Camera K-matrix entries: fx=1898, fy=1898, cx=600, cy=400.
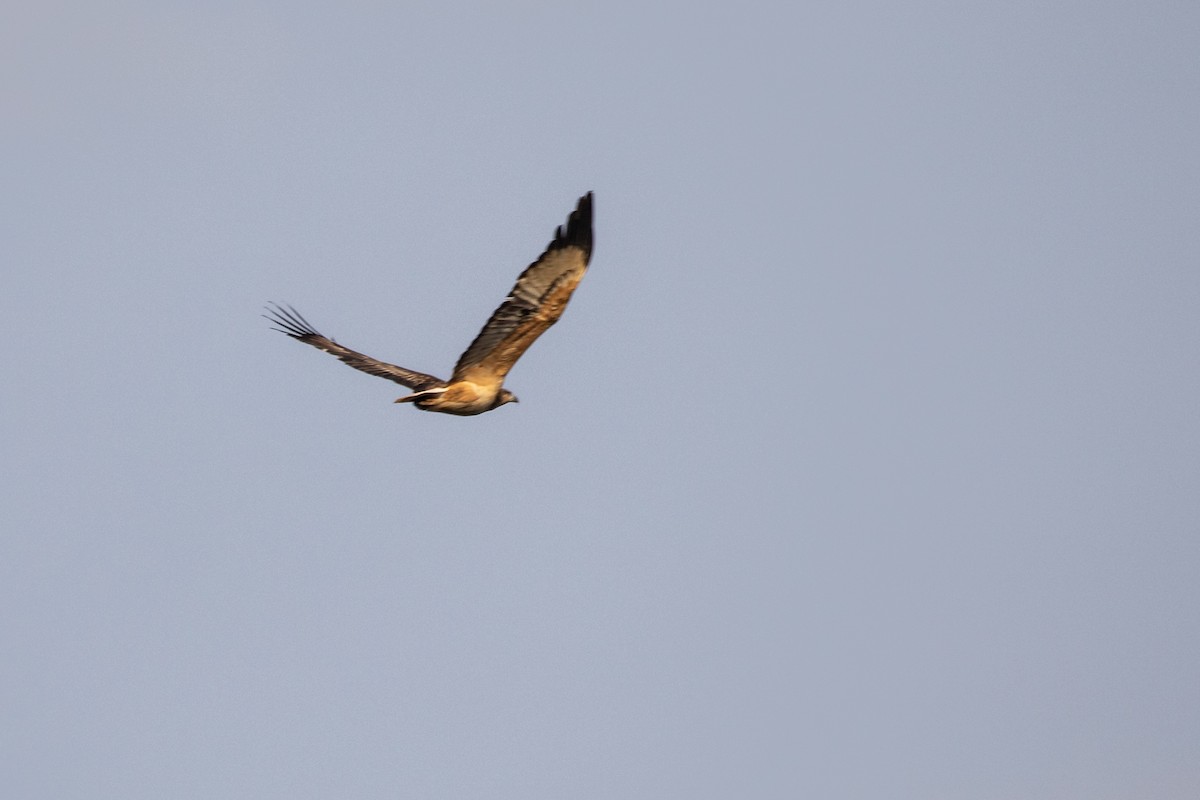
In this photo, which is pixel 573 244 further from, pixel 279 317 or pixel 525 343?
pixel 279 317

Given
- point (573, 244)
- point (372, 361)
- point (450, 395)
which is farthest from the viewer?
point (372, 361)

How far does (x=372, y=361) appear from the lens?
2752cm

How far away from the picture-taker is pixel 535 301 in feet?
76.4

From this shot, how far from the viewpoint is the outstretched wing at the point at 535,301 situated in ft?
75.0

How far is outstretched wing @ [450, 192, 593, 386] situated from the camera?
22.9 meters

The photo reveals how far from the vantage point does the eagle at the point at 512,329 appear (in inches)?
901

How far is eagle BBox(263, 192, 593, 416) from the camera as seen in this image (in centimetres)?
2288

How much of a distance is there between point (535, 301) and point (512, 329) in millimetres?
670

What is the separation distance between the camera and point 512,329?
23.8m

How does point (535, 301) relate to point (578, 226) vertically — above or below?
below

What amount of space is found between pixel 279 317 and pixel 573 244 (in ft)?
27.6

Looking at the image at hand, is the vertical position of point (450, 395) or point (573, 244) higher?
point (573, 244)

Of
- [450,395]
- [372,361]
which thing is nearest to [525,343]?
[450,395]

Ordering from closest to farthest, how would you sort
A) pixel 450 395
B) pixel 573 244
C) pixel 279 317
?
pixel 573 244
pixel 450 395
pixel 279 317
